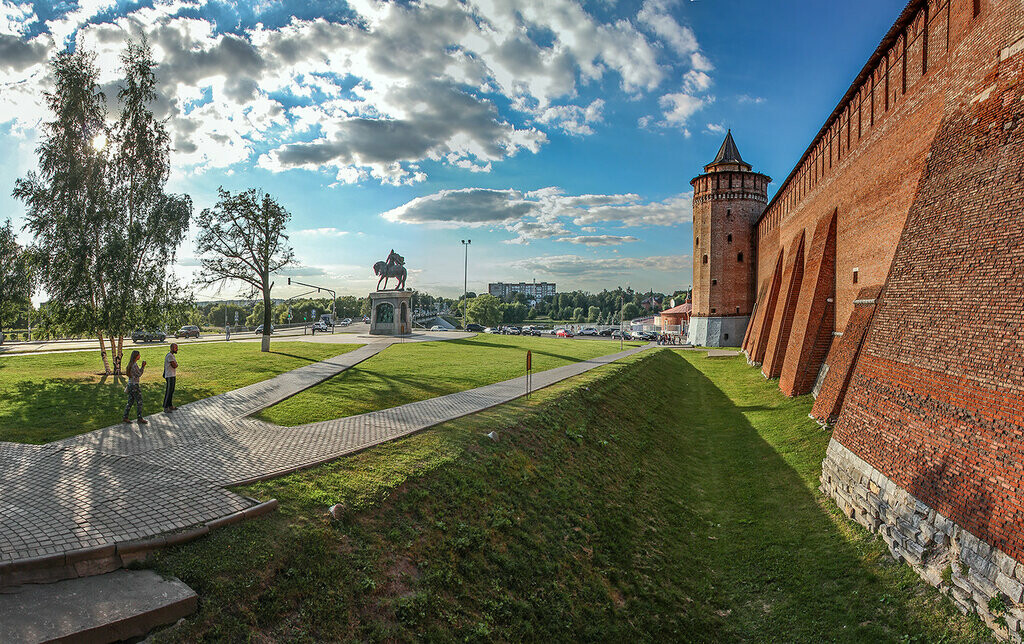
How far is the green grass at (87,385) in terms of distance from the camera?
991 centimetres

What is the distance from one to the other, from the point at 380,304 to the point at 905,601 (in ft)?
129

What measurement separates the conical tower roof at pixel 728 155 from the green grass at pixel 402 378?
23.0m

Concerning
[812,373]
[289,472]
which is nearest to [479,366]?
[812,373]

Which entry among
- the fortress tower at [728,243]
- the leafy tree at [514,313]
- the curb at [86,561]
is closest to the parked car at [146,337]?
the curb at [86,561]

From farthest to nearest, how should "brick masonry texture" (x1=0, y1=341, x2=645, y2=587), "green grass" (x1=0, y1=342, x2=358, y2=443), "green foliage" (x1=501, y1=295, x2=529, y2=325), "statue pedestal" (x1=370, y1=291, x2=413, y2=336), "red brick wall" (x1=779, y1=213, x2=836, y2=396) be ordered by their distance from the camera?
"green foliage" (x1=501, y1=295, x2=529, y2=325) → "statue pedestal" (x1=370, y1=291, x2=413, y2=336) → "red brick wall" (x1=779, y1=213, x2=836, y2=396) → "green grass" (x1=0, y1=342, x2=358, y2=443) → "brick masonry texture" (x1=0, y1=341, x2=645, y2=587)

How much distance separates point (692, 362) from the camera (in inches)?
1347

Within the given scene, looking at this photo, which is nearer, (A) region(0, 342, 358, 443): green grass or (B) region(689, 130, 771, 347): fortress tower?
(A) region(0, 342, 358, 443): green grass

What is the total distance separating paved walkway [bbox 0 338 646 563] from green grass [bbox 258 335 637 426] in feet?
2.56

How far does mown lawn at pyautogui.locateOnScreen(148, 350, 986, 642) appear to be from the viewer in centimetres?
533

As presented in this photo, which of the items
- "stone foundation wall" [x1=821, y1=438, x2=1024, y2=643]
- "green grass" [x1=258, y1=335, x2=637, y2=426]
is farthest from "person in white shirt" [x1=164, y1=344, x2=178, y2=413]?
"stone foundation wall" [x1=821, y1=438, x2=1024, y2=643]

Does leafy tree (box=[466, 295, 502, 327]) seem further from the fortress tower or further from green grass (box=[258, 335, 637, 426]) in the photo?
green grass (box=[258, 335, 637, 426])

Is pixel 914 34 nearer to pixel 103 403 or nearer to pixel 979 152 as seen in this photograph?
pixel 979 152

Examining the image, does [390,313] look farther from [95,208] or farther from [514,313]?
[514,313]

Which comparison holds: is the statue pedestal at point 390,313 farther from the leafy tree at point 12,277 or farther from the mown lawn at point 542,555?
the mown lawn at point 542,555
